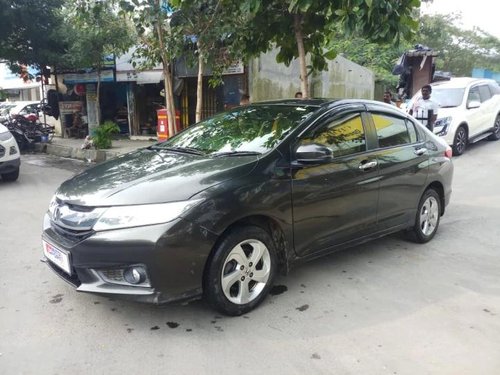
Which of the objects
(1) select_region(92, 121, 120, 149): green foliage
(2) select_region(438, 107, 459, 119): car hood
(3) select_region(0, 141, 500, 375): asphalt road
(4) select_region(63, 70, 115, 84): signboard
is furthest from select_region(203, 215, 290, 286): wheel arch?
(4) select_region(63, 70, 115, 84): signboard

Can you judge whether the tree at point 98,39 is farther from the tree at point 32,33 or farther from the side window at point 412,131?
the side window at point 412,131

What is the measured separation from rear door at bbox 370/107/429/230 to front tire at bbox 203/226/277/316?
1468 millimetres

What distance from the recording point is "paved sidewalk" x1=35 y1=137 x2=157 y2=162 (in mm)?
12750

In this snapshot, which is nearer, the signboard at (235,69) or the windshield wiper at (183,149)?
the windshield wiper at (183,149)

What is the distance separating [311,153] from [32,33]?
46.6 feet

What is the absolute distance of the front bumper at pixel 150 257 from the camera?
3143mm

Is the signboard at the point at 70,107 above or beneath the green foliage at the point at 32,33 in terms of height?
beneath

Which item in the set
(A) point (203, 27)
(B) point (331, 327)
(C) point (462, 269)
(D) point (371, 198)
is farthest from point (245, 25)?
(B) point (331, 327)

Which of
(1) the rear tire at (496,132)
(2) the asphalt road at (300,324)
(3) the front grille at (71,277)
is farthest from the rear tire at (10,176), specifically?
(1) the rear tire at (496,132)

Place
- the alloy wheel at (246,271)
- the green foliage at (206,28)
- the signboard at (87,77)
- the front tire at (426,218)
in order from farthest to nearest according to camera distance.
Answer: the signboard at (87,77) → the green foliage at (206,28) → the front tire at (426,218) → the alloy wheel at (246,271)

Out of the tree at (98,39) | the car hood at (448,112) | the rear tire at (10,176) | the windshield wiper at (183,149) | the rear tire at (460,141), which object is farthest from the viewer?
the tree at (98,39)

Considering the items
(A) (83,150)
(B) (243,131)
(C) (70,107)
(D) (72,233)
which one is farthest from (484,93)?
(C) (70,107)

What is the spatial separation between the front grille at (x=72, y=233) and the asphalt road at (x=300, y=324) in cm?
64

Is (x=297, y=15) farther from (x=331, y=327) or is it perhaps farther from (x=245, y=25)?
(x=331, y=327)
